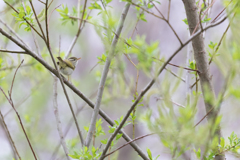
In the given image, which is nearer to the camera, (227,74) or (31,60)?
(227,74)

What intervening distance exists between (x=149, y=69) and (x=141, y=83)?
3.46m

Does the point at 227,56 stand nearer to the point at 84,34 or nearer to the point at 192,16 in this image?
the point at 192,16

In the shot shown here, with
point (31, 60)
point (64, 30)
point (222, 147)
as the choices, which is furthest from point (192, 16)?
point (64, 30)

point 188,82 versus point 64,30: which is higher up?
point 64,30

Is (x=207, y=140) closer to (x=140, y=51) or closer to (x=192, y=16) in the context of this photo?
(x=140, y=51)

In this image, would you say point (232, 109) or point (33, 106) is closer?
point (232, 109)

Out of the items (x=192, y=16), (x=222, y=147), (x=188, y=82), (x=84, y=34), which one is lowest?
(x=222, y=147)

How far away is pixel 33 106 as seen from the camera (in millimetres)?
3305

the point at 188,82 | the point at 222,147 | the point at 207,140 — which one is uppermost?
the point at 188,82

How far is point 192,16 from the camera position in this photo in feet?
2.88

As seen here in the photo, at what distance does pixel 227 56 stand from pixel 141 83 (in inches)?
138

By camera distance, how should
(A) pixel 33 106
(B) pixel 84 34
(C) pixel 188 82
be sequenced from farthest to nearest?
(B) pixel 84 34, (A) pixel 33 106, (C) pixel 188 82

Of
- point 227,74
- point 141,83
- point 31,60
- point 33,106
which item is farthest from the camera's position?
point 141,83

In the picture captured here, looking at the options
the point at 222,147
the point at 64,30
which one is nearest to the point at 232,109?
the point at 222,147
